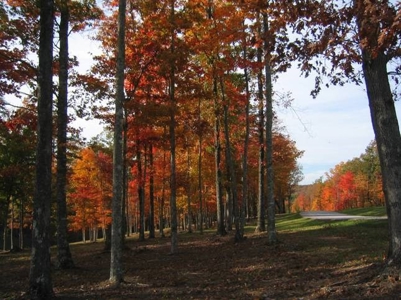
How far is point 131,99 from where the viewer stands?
17719mm

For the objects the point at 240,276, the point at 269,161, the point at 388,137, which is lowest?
the point at 240,276

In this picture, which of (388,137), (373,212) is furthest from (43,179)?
(373,212)

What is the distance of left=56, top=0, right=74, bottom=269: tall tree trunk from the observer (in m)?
13.2

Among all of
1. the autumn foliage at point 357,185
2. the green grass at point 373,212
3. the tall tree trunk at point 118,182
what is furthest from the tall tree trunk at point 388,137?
the autumn foliage at point 357,185

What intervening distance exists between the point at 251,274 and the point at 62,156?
8.01 m

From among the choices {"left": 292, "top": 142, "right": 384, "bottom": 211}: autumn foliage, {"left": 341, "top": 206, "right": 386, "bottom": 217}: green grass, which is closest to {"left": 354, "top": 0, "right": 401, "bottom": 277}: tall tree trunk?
{"left": 341, "top": 206, "right": 386, "bottom": 217}: green grass

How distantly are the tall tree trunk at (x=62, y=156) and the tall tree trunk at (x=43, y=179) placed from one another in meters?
4.44

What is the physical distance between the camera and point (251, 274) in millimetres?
10492

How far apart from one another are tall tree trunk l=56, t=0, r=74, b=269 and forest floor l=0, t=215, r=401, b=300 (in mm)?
778

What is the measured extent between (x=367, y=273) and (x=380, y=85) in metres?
3.86

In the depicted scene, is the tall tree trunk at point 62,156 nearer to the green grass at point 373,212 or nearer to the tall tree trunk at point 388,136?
the tall tree trunk at point 388,136

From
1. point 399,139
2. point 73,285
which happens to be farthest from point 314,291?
point 73,285

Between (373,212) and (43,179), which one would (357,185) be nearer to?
(373,212)

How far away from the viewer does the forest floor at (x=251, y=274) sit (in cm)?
752
